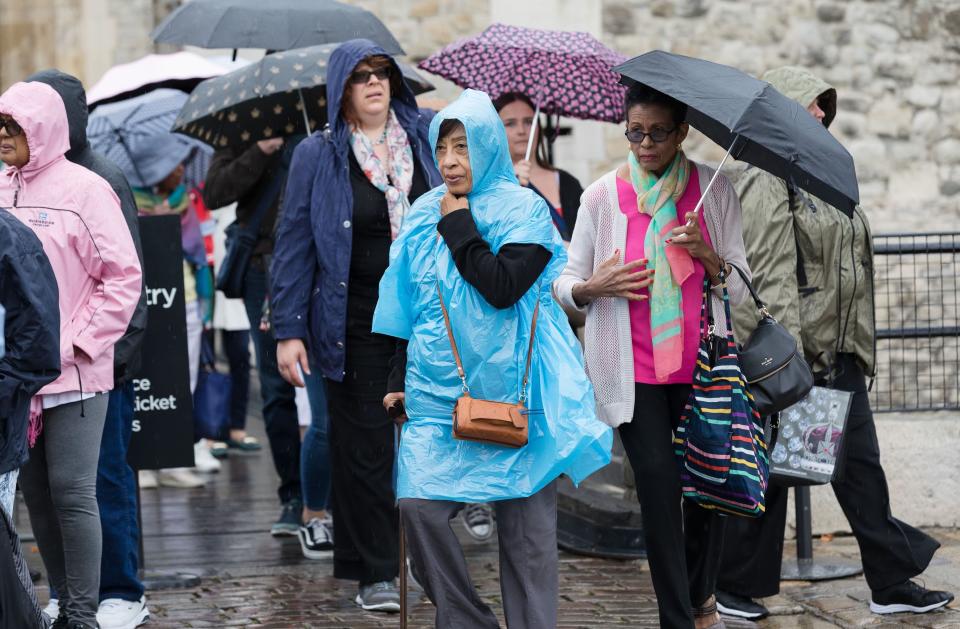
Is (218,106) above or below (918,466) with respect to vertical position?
above

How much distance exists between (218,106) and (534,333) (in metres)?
2.80

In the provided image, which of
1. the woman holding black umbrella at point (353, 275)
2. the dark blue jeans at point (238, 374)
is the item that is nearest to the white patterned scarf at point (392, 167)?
the woman holding black umbrella at point (353, 275)

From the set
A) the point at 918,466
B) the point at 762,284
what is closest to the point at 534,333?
the point at 762,284

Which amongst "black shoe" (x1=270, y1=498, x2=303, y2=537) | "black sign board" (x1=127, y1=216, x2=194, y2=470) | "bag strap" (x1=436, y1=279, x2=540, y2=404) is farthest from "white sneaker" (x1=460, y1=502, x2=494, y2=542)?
"bag strap" (x1=436, y1=279, x2=540, y2=404)

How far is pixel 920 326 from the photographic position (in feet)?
25.7

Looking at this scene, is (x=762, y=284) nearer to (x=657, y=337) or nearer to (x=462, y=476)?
(x=657, y=337)

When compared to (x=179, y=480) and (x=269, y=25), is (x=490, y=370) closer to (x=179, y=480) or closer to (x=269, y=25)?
(x=269, y=25)

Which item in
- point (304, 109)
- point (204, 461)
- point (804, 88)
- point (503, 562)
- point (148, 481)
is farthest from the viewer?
point (204, 461)

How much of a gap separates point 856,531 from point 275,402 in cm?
311

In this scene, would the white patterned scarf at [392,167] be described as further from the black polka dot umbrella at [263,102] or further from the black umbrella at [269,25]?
the black umbrella at [269,25]

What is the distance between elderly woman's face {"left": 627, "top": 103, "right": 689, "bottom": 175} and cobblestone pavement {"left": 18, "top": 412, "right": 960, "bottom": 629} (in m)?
1.80

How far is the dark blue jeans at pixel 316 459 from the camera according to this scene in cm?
723

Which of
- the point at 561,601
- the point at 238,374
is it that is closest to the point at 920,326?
the point at 561,601

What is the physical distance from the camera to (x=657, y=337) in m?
5.26
